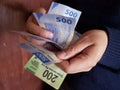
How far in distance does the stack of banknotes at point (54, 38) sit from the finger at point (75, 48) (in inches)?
0.6

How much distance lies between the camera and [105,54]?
2.20 ft

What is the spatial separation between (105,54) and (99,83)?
4.1 inches

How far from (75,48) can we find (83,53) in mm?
38

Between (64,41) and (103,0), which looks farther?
(103,0)

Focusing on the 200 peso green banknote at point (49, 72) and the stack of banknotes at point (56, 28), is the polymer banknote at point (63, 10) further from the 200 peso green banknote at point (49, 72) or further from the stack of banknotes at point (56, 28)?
the 200 peso green banknote at point (49, 72)

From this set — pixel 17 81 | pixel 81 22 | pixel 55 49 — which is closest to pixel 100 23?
pixel 81 22

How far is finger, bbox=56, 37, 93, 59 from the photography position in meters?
0.59

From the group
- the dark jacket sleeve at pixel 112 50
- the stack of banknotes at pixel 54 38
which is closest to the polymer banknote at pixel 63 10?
the stack of banknotes at pixel 54 38

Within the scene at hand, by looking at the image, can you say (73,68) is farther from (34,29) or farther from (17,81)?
(17,81)

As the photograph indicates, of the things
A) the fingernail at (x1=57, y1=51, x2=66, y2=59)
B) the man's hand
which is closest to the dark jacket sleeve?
the man's hand

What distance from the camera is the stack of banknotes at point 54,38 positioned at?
57cm

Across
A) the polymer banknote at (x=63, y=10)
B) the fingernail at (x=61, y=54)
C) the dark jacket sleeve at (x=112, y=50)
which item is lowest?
the dark jacket sleeve at (x=112, y=50)

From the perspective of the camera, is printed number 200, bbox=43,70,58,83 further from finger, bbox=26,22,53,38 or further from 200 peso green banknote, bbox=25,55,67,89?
finger, bbox=26,22,53,38

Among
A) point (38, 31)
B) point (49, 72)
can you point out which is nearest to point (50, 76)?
point (49, 72)
